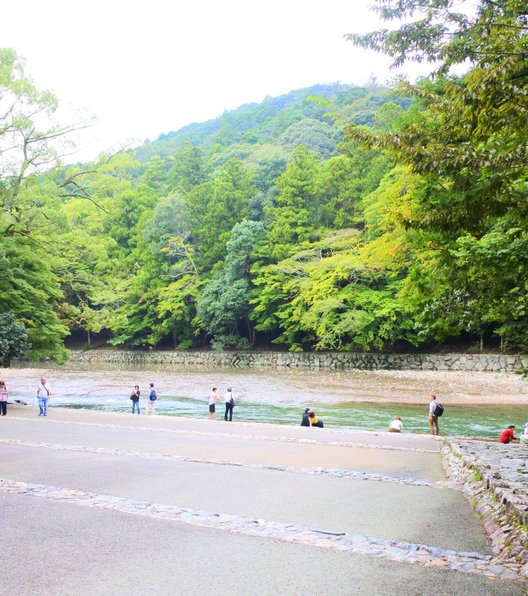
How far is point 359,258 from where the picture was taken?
37.4 metres

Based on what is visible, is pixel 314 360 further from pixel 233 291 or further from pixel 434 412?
pixel 434 412

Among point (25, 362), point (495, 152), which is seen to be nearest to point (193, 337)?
point (25, 362)

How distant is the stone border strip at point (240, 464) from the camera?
846cm

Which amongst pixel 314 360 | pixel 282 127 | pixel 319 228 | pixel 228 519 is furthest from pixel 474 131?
pixel 282 127

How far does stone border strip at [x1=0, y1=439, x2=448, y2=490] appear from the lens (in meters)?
8.46

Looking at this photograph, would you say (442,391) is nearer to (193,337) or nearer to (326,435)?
(326,435)

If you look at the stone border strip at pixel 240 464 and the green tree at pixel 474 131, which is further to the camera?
the stone border strip at pixel 240 464

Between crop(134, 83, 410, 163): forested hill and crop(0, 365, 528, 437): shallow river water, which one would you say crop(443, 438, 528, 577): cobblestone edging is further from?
crop(134, 83, 410, 163): forested hill

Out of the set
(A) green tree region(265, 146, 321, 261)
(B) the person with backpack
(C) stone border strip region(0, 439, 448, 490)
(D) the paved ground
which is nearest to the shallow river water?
(B) the person with backpack

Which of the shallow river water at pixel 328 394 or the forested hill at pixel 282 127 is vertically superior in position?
the forested hill at pixel 282 127

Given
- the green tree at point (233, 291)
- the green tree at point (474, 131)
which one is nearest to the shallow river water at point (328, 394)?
the green tree at point (233, 291)

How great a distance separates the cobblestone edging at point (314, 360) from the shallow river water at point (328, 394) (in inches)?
67.1

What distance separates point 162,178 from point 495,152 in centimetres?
8480

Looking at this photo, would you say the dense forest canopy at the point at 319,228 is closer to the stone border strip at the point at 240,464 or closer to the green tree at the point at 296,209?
the green tree at the point at 296,209
